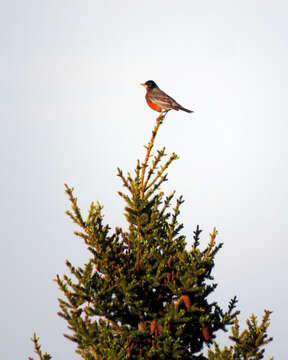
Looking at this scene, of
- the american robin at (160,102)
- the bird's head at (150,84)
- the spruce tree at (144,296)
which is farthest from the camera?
the bird's head at (150,84)

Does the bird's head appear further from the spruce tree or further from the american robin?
the spruce tree

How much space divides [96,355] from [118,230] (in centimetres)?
270

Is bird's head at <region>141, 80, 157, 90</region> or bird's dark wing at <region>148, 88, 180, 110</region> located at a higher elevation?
bird's head at <region>141, 80, 157, 90</region>

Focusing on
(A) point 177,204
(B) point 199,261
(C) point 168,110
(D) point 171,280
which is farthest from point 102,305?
(C) point 168,110

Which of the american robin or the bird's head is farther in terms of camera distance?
the bird's head

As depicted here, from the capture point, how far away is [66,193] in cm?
1047

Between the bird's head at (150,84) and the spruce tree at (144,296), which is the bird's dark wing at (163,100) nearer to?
the bird's head at (150,84)

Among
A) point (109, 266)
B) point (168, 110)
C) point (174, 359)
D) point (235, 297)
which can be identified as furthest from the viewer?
point (168, 110)

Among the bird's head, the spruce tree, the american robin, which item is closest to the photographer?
the spruce tree

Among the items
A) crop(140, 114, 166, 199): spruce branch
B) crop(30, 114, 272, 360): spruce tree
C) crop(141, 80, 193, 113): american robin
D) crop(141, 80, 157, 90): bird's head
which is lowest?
crop(30, 114, 272, 360): spruce tree

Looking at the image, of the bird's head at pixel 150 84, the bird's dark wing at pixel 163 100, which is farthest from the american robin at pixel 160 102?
the bird's head at pixel 150 84

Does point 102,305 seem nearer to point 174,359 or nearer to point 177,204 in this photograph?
point 174,359

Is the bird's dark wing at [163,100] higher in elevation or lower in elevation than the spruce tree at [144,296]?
higher

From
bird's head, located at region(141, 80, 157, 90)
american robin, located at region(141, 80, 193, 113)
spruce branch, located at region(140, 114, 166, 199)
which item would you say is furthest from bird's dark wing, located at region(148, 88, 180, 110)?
spruce branch, located at region(140, 114, 166, 199)
